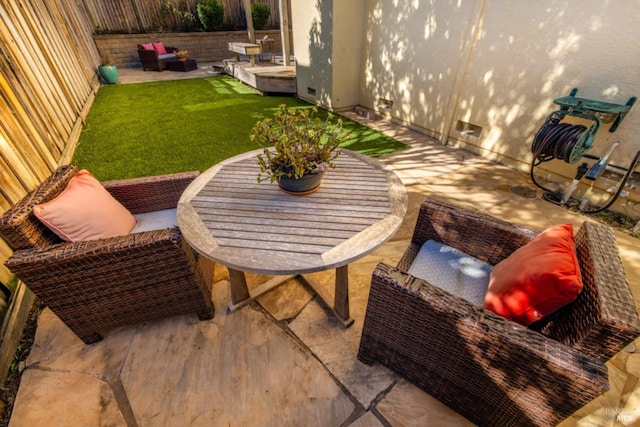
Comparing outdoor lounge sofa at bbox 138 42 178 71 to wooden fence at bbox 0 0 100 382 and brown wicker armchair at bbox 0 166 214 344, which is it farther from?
brown wicker armchair at bbox 0 166 214 344

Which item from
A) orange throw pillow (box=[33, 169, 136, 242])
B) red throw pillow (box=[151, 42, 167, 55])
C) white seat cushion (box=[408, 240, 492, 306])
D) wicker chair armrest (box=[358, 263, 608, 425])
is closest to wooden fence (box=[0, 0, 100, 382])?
orange throw pillow (box=[33, 169, 136, 242])

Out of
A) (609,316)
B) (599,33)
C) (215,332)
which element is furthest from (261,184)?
(599,33)

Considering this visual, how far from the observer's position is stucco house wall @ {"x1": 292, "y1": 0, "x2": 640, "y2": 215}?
2686 mm

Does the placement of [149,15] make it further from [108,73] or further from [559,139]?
[559,139]

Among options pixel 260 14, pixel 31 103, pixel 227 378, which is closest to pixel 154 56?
pixel 260 14

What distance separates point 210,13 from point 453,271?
14743 mm

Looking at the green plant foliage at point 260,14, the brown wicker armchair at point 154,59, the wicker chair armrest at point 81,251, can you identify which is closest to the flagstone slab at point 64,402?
the wicker chair armrest at point 81,251

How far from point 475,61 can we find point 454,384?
409 cm

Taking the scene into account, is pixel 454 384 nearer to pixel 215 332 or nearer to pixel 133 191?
pixel 215 332

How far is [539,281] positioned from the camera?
3.42 feet

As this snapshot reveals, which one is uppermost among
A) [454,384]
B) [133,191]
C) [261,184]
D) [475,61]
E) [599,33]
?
[599,33]

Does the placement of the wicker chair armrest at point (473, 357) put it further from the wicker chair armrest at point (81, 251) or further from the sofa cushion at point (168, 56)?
the sofa cushion at point (168, 56)

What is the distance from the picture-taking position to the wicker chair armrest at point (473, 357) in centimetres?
91

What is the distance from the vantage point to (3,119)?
2.39 m
